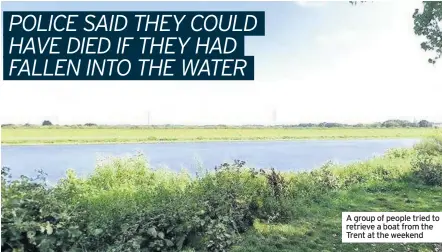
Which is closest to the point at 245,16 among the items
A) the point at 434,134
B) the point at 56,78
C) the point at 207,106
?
the point at 207,106

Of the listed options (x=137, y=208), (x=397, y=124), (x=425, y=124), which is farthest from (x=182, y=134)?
(x=425, y=124)

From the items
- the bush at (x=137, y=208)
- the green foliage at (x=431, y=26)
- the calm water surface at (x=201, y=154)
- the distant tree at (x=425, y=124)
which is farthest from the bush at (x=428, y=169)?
the bush at (x=137, y=208)

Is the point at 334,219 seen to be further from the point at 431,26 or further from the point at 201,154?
the point at 431,26

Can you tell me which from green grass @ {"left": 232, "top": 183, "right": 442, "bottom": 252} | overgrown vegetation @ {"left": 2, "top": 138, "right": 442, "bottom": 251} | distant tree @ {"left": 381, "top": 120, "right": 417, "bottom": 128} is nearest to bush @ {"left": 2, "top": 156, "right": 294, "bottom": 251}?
overgrown vegetation @ {"left": 2, "top": 138, "right": 442, "bottom": 251}

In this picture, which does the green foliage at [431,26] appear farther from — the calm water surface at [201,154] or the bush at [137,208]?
the bush at [137,208]

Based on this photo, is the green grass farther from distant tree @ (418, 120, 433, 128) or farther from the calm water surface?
distant tree @ (418, 120, 433, 128)
